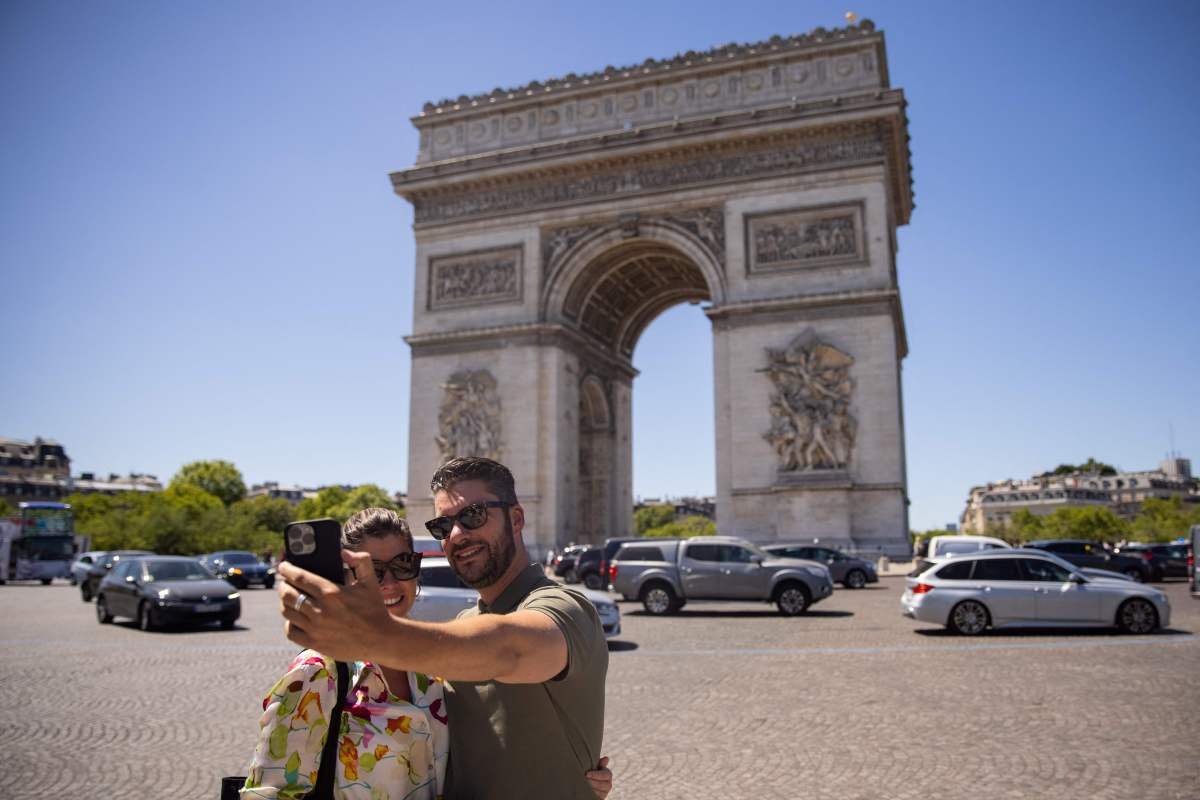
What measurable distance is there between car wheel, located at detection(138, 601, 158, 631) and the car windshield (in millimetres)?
604

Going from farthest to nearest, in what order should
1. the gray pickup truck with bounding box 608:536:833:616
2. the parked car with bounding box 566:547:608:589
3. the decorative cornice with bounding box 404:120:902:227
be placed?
the decorative cornice with bounding box 404:120:902:227, the parked car with bounding box 566:547:608:589, the gray pickup truck with bounding box 608:536:833:616

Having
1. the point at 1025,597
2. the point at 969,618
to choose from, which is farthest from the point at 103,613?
the point at 1025,597

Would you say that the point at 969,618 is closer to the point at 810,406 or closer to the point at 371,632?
the point at 371,632

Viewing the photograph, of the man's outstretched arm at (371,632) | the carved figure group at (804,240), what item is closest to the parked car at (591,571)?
the carved figure group at (804,240)

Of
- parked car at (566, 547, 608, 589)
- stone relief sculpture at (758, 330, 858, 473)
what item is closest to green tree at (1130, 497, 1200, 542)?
stone relief sculpture at (758, 330, 858, 473)

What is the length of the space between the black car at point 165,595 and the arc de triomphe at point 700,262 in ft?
46.4

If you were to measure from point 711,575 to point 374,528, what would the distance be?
1497cm

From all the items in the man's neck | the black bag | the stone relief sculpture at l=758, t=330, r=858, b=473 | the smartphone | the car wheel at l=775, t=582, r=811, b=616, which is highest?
the stone relief sculpture at l=758, t=330, r=858, b=473

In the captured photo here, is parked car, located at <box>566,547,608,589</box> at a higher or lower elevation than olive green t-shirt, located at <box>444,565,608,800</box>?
lower

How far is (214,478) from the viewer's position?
83.3 m

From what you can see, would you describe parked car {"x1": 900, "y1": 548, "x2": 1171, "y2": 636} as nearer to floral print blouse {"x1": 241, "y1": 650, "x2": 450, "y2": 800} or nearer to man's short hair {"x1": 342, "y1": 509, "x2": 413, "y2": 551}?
man's short hair {"x1": 342, "y1": 509, "x2": 413, "y2": 551}

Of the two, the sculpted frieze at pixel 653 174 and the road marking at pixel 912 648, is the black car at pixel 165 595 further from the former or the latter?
the sculpted frieze at pixel 653 174

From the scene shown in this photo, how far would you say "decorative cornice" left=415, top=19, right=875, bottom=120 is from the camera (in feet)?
91.1

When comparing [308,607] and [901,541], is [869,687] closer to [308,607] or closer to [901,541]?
[308,607]
